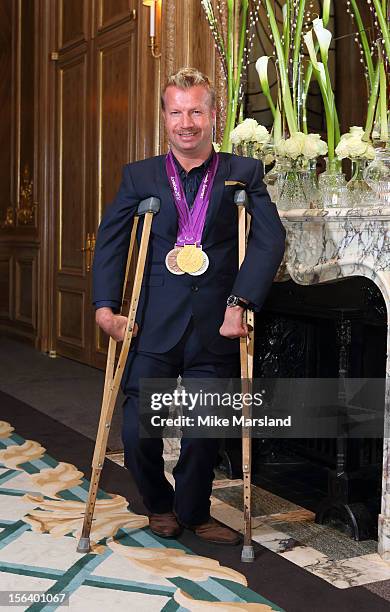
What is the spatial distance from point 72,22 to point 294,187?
4.81 meters

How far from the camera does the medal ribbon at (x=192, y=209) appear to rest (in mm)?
3061

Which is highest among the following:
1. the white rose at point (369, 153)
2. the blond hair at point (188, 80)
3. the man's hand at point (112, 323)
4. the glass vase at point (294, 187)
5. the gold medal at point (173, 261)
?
the blond hair at point (188, 80)

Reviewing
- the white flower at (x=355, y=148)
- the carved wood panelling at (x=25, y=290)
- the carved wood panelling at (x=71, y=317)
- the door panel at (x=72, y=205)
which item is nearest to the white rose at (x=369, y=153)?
the white flower at (x=355, y=148)

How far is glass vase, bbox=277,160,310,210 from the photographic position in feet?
12.0

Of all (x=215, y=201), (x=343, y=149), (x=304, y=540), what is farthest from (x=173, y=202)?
(x=304, y=540)

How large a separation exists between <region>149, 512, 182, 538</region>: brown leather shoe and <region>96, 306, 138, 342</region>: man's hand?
0.73 m

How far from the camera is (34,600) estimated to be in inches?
104

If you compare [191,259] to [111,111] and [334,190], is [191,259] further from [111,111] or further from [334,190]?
[111,111]

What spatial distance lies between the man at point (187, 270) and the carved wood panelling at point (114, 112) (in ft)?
11.8

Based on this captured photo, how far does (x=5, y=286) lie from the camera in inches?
373

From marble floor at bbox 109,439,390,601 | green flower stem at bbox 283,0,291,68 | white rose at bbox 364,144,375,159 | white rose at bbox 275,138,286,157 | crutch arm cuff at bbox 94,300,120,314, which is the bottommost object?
marble floor at bbox 109,439,390,601

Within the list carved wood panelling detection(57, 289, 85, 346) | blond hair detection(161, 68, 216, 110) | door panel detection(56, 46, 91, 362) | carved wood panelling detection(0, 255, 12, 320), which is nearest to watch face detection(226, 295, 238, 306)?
blond hair detection(161, 68, 216, 110)

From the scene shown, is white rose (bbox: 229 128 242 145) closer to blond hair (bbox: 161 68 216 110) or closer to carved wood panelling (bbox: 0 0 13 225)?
blond hair (bbox: 161 68 216 110)

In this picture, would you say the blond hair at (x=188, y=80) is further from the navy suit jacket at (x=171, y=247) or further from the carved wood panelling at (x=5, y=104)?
the carved wood panelling at (x=5, y=104)
